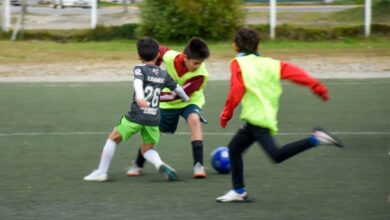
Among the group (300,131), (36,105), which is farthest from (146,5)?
(300,131)

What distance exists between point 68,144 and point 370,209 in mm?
4538

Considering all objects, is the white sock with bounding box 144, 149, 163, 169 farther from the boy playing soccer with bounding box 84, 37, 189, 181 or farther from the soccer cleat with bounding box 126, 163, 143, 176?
the soccer cleat with bounding box 126, 163, 143, 176

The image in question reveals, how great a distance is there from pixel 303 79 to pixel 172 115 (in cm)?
220

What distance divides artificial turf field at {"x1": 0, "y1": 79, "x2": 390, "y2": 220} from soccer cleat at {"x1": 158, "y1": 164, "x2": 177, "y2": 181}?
67mm

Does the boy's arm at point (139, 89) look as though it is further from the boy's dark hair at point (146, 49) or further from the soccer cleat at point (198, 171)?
the soccer cleat at point (198, 171)

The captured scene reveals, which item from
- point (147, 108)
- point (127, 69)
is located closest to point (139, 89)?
point (147, 108)

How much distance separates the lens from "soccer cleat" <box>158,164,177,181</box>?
884cm

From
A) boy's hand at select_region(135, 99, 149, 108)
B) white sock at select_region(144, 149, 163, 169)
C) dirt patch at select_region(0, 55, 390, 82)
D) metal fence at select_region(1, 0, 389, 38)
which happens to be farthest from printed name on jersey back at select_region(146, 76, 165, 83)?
metal fence at select_region(1, 0, 389, 38)

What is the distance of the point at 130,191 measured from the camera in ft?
27.9

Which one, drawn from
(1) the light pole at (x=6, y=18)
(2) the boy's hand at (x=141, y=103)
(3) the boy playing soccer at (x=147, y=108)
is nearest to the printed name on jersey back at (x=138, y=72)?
(3) the boy playing soccer at (x=147, y=108)

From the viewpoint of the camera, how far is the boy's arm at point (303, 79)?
7.50 metres

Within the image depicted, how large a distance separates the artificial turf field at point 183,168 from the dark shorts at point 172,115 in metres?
0.46

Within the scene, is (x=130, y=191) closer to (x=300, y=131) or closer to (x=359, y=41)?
(x=300, y=131)

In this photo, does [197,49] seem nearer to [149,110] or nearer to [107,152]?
[149,110]
